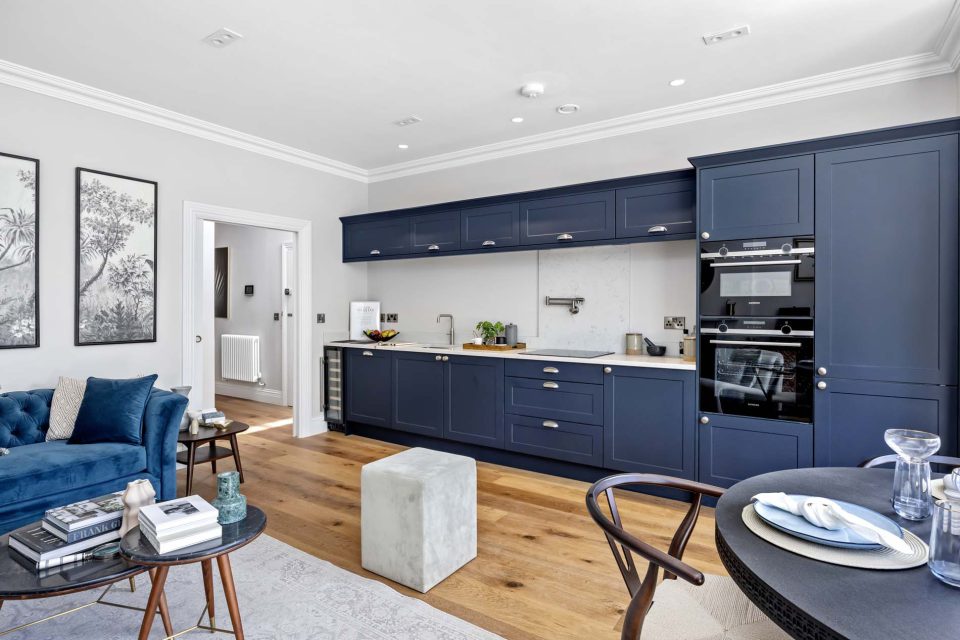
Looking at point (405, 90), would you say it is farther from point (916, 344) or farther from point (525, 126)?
point (916, 344)

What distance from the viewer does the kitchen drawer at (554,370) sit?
3.79 m

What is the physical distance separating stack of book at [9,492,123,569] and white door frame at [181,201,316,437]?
8.03 ft

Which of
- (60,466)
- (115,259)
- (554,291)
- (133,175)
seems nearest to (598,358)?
(554,291)

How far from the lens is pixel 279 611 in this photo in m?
2.22

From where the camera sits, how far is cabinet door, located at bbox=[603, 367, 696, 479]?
344 cm

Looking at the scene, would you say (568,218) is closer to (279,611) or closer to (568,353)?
(568,353)

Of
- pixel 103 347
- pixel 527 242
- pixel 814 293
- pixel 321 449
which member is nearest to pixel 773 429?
pixel 814 293

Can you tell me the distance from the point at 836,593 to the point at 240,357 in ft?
24.0

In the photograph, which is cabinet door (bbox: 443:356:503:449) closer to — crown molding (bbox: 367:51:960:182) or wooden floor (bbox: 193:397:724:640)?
wooden floor (bbox: 193:397:724:640)

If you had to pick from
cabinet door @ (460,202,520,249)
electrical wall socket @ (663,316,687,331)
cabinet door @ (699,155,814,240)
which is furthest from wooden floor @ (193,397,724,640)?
cabinet door @ (460,202,520,249)

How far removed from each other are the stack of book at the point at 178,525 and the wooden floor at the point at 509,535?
96 cm

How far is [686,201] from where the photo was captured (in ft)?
11.8

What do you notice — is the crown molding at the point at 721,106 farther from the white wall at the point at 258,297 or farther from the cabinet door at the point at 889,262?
the white wall at the point at 258,297

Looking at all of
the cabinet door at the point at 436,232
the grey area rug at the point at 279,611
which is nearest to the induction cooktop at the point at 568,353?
the cabinet door at the point at 436,232
